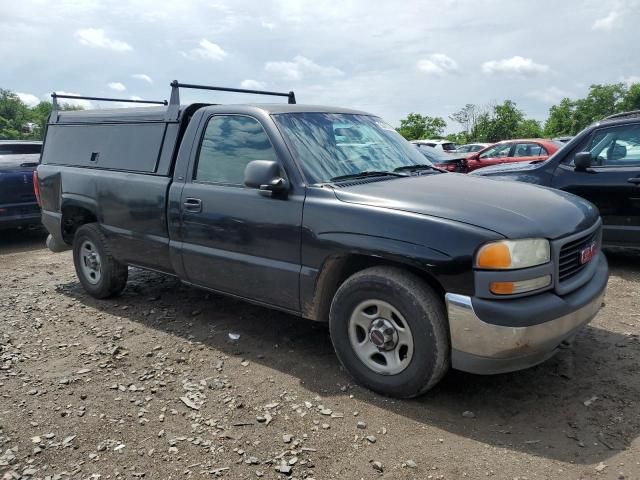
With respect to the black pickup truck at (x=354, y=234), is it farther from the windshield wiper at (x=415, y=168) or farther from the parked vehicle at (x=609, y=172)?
the parked vehicle at (x=609, y=172)

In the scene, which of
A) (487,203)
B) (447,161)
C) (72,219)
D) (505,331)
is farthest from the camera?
(447,161)

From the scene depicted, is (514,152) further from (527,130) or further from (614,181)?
(527,130)

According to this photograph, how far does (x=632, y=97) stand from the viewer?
195ft

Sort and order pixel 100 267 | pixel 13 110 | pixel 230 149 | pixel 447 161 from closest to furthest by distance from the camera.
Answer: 1. pixel 230 149
2. pixel 100 267
3. pixel 447 161
4. pixel 13 110

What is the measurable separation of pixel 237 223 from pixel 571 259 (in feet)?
7.30

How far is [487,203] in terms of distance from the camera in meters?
3.28

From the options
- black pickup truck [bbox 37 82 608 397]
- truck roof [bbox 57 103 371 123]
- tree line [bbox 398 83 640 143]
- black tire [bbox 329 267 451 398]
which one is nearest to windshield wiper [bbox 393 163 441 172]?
black pickup truck [bbox 37 82 608 397]

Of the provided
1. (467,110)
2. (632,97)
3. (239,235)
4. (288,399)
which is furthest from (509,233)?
(632,97)

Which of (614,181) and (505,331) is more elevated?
(614,181)

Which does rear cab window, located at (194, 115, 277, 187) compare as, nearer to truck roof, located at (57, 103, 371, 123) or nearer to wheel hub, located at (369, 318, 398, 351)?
truck roof, located at (57, 103, 371, 123)

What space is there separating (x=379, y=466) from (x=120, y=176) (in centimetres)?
352

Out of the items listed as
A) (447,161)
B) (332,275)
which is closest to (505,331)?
(332,275)

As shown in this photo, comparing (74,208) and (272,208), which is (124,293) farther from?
(272,208)

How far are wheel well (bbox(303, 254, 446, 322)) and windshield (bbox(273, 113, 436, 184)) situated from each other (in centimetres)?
58
